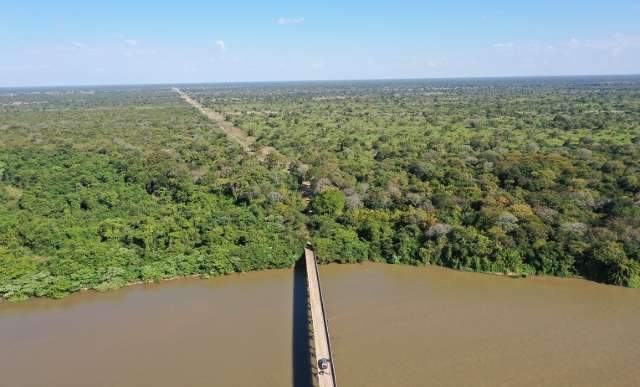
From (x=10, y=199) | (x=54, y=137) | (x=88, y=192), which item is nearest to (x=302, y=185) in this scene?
(x=88, y=192)

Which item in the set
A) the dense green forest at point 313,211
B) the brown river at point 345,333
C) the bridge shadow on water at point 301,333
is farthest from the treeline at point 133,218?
the bridge shadow on water at point 301,333

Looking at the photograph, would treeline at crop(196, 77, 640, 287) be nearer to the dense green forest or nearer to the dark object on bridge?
the dense green forest

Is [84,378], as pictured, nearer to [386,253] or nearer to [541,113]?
[386,253]

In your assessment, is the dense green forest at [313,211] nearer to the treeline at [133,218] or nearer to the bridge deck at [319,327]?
the treeline at [133,218]

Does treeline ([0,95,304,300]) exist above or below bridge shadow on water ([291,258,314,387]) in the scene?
above

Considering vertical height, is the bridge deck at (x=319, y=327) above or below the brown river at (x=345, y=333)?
above

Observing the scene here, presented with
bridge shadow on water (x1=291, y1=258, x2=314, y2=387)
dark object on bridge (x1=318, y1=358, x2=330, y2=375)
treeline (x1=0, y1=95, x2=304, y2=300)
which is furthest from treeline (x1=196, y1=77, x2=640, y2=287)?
dark object on bridge (x1=318, y1=358, x2=330, y2=375)
